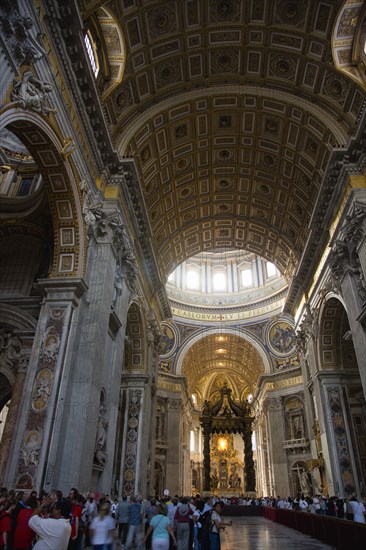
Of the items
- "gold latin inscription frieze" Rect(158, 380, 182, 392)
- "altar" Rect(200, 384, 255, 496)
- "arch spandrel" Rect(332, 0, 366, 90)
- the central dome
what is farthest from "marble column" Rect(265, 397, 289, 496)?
"arch spandrel" Rect(332, 0, 366, 90)

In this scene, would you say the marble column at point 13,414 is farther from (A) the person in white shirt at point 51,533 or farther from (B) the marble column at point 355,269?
(B) the marble column at point 355,269

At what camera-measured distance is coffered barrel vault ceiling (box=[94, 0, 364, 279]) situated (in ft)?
43.1

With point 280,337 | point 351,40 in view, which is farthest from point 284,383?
point 351,40

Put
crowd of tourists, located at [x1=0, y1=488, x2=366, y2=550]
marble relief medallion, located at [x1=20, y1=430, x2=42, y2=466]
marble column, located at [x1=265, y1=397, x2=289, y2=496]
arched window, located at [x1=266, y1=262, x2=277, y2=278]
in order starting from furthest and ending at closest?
1. arched window, located at [x1=266, y1=262, x2=277, y2=278]
2. marble column, located at [x1=265, y1=397, x2=289, y2=496]
3. marble relief medallion, located at [x1=20, y1=430, x2=42, y2=466]
4. crowd of tourists, located at [x1=0, y1=488, x2=366, y2=550]

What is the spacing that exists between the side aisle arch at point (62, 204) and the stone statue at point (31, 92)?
111cm

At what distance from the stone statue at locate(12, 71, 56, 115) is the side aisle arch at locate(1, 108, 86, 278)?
1109mm

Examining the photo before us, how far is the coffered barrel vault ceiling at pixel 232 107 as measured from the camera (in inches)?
517

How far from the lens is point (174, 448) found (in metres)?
31.2

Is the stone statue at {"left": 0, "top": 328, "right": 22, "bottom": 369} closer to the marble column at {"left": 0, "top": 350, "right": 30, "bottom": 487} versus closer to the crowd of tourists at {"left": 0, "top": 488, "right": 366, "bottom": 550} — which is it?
the marble column at {"left": 0, "top": 350, "right": 30, "bottom": 487}

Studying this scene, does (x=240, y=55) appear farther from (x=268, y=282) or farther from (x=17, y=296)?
(x=268, y=282)

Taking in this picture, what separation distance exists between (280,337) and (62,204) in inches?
1046

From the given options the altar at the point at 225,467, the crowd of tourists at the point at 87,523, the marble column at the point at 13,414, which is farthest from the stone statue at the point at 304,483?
the marble column at the point at 13,414

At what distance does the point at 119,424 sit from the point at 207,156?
1197cm

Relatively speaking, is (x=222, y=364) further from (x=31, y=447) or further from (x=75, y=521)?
(x=75, y=521)
